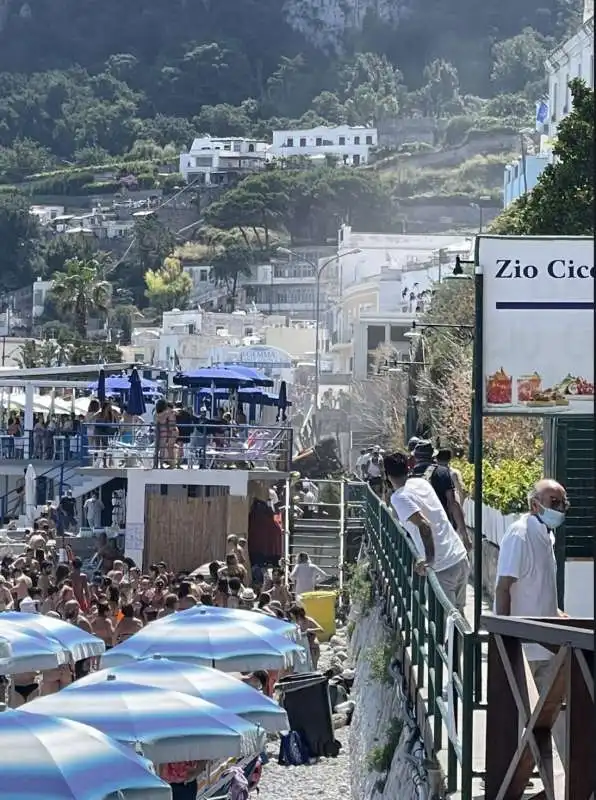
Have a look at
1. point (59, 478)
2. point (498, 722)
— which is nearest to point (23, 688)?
point (498, 722)

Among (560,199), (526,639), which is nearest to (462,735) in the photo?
(526,639)

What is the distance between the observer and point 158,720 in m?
10.9

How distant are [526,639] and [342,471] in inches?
1494

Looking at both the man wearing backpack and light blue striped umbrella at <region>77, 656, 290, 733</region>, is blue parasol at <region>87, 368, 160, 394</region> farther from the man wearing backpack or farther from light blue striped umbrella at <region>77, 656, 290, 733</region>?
light blue striped umbrella at <region>77, 656, 290, 733</region>

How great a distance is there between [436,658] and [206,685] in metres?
3.80

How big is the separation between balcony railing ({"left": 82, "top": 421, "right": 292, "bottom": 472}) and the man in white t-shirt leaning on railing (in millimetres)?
18971

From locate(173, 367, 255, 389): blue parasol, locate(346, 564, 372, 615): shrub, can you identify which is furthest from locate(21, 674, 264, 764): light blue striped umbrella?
locate(173, 367, 255, 389): blue parasol

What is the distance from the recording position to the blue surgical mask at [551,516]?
26.6 feet

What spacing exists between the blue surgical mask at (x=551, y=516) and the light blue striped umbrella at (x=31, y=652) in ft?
22.0

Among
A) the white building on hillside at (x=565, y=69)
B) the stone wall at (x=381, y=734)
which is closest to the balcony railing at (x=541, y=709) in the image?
the stone wall at (x=381, y=734)

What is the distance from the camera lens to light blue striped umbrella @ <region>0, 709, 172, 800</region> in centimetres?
863

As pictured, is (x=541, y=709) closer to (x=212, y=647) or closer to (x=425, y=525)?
(x=425, y=525)

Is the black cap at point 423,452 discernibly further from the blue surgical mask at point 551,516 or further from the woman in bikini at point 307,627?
the woman in bikini at point 307,627

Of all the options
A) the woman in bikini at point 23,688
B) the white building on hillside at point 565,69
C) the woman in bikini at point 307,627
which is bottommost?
the woman in bikini at point 23,688
